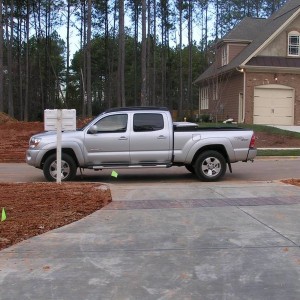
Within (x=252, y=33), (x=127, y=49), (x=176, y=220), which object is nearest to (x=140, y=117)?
(x=176, y=220)

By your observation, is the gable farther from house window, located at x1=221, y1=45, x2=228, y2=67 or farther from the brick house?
house window, located at x1=221, y1=45, x2=228, y2=67

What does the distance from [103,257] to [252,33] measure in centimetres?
3378

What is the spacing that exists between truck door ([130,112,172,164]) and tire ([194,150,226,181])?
0.81 m

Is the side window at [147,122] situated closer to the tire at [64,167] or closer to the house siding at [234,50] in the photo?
the tire at [64,167]

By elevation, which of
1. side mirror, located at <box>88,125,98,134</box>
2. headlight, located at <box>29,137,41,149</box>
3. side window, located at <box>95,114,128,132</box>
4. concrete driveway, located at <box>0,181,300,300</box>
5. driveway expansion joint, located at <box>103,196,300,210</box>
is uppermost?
side window, located at <box>95,114,128,132</box>

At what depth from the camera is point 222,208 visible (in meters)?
8.16

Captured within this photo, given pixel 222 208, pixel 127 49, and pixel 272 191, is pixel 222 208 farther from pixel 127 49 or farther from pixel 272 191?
pixel 127 49

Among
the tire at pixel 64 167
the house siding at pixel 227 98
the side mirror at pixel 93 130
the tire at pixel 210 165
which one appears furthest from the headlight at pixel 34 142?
the house siding at pixel 227 98

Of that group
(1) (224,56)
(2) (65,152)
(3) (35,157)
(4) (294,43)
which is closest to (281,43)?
(4) (294,43)

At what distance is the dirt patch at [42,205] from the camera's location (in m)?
6.63

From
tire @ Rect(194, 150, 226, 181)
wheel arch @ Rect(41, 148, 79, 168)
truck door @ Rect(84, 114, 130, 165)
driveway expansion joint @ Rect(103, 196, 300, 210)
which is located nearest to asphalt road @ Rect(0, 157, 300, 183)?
tire @ Rect(194, 150, 226, 181)

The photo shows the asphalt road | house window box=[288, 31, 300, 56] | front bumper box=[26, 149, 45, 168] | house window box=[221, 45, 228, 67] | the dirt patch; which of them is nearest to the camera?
the dirt patch

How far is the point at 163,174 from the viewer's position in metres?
13.9

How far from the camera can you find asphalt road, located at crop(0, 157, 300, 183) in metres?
12.8
